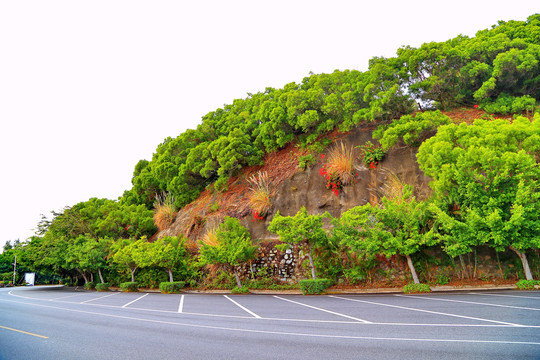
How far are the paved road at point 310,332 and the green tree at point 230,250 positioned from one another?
490 cm

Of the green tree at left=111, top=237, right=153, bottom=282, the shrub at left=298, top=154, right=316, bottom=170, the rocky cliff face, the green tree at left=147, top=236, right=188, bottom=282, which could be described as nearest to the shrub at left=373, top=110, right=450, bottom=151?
the rocky cliff face

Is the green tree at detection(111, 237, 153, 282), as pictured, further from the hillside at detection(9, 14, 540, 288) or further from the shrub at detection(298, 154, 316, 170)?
the shrub at detection(298, 154, 316, 170)

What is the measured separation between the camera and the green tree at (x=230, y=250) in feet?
50.4

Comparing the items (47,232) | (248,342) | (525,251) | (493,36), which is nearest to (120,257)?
(47,232)

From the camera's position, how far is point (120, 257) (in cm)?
2011

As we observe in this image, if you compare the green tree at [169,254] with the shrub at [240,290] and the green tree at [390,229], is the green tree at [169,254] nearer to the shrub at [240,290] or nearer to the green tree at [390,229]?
the shrub at [240,290]

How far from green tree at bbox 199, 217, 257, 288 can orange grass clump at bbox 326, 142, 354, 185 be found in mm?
6476

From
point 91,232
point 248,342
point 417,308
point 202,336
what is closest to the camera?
point 248,342

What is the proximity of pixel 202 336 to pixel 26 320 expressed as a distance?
7.79m

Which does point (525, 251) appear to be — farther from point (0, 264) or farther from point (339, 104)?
point (0, 264)

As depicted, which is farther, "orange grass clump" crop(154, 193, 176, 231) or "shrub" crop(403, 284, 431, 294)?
"orange grass clump" crop(154, 193, 176, 231)

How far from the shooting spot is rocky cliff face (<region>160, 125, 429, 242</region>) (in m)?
17.0

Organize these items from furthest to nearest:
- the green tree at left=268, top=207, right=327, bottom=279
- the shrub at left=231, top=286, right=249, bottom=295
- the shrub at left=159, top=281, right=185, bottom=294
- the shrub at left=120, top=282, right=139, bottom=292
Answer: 1. the shrub at left=120, top=282, right=139, bottom=292
2. the shrub at left=159, top=281, right=185, bottom=294
3. the shrub at left=231, top=286, right=249, bottom=295
4. the green tree at left=268, top=207, right=327, bottom=279

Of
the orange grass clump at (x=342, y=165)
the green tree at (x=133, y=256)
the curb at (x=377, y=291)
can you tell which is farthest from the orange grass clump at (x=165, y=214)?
the orange grass clump at (x=342, y=165)
